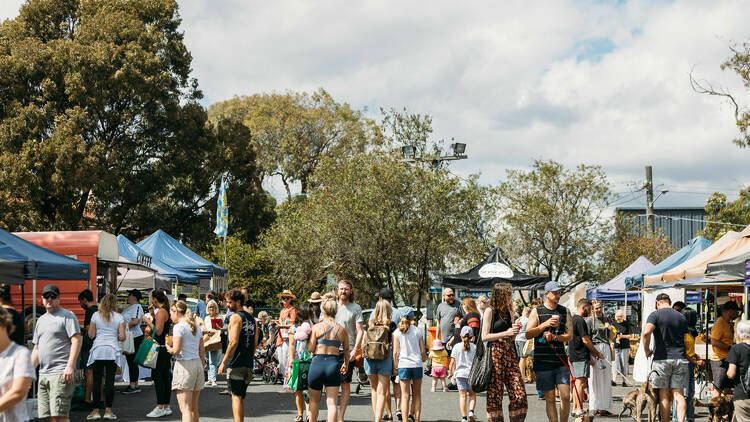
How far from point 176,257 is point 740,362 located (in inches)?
703

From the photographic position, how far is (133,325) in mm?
14336

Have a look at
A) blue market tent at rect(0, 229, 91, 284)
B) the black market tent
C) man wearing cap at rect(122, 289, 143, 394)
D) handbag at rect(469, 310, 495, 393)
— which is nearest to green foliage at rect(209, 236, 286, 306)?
the black market tent

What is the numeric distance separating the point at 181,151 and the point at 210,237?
3902 millimetres

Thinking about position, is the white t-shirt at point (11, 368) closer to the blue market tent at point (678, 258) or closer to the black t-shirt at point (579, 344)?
the black t-shirt at point (579, 344)

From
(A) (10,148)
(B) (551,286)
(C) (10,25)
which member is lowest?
(B) (551,286)

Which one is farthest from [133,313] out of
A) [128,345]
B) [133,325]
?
[128,345]

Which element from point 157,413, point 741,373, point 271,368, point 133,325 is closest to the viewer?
point 741,373

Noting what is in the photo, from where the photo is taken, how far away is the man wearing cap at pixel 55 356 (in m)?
8.89

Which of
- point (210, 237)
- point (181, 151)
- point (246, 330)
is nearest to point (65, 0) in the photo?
point (181, 151)

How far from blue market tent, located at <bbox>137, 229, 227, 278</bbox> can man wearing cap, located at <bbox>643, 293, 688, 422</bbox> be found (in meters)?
14.9

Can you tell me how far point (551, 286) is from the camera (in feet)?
30.4

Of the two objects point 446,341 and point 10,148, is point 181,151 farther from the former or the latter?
point 446,341

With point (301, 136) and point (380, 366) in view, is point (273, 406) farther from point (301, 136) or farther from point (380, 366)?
point (301, 136)

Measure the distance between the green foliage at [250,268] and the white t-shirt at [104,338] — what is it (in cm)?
2601
